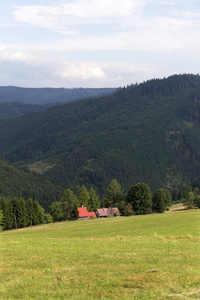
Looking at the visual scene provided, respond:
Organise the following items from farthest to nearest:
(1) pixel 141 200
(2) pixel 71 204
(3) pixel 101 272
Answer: (2) pixel 71 204 < (1) pixel 141 200 < (3) pixel 101 272

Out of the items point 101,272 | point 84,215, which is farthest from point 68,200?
point 101,272

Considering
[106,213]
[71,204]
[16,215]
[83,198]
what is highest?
[16,215]

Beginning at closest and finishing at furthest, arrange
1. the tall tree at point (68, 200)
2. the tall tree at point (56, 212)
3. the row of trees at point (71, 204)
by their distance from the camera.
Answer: the tall tree at point (68, 200) < the row of trees at point (71, 204) < the tall tree at point (56, 212)

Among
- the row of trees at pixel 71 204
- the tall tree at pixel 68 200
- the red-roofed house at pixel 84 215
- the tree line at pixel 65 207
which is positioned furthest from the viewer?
the red-roofed house at pixel 84 215

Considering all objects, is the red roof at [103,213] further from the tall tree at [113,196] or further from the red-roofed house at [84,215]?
the tall tree at [113,196]

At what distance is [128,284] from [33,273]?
5467mm

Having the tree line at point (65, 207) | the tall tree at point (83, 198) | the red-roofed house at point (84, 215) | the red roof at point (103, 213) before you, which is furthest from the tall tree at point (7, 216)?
the tall tree at point (83, 198)

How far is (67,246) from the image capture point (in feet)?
90.6

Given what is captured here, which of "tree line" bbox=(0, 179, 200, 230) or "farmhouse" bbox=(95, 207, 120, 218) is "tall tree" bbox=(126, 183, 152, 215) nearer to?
"tree line" bbox=(0, 179, 200, 230)

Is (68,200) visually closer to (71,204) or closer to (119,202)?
(71,204)

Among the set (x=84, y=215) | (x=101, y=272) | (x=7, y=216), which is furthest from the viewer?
(x=84, y=215)

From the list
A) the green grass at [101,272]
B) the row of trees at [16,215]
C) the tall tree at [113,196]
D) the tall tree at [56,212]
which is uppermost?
the green grass at [101,272]

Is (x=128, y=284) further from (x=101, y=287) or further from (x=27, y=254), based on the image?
(x=27, y=254)

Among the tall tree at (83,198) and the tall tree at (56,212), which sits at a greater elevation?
the tall tree at (83,198)
